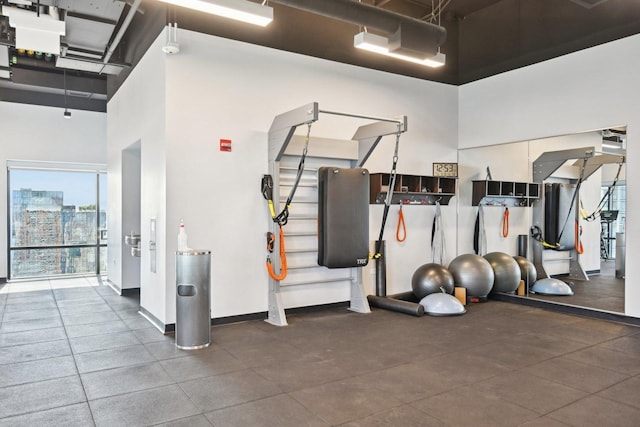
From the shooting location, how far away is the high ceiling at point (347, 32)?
5680mm

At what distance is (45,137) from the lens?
9.42m

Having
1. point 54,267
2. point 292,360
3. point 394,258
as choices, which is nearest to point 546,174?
point 394,258

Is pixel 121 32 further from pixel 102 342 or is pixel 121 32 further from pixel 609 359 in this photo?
pixel 609 359

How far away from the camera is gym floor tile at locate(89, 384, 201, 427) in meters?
3.12

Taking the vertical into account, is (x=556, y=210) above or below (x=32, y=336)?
above

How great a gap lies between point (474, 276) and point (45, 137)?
8.50m

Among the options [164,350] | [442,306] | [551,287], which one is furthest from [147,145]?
[551,287]

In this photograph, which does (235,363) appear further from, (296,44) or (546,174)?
(546,174)

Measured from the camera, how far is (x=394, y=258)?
7.18 meters

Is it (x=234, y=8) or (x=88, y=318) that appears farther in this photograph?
(x=88, y=318)

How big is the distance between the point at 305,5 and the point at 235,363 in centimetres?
346

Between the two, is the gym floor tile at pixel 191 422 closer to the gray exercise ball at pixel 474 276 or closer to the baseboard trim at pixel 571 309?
the gray exercise ball at pixel 474 276

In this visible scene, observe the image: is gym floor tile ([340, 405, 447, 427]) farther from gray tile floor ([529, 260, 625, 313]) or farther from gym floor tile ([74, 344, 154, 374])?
gray tile floor ([529, 260, 625, 313])

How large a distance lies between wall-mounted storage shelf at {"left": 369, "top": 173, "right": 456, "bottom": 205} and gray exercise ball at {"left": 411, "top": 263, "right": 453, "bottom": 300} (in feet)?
3.67
